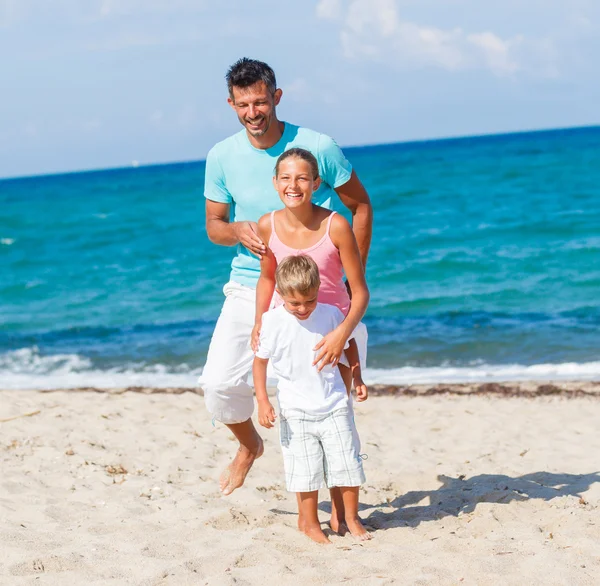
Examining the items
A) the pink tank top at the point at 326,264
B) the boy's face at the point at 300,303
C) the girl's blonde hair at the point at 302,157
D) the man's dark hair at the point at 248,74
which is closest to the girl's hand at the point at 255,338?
the pink tank top at the point at 326,264

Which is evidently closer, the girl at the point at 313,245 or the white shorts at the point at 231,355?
the girl at the point at 313,245

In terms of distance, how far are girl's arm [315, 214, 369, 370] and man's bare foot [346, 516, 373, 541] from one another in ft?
2.97

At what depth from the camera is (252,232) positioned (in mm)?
4180

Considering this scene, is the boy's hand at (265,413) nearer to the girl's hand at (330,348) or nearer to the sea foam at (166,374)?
the girl's hand at (330,348)

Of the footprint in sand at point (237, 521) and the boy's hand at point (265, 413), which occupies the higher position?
the boy's hand at point (265, 413)

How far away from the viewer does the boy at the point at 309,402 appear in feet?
13.5

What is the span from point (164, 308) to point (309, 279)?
1148 cm

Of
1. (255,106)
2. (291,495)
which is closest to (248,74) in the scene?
(255,106)

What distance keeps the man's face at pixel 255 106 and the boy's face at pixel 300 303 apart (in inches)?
37.1

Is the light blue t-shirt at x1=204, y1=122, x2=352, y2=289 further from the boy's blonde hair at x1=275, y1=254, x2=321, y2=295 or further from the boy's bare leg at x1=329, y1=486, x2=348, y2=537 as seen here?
the boy's bare leg at x1=329, y1=486, x2=348, y2=537

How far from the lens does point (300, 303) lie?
396 cm

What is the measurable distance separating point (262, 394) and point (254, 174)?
3.91ft

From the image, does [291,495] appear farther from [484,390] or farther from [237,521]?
[484,390]

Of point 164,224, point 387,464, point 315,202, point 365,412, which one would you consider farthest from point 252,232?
point 164,224
